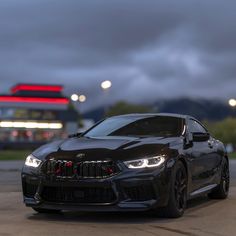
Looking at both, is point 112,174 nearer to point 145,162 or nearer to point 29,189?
point 145,162

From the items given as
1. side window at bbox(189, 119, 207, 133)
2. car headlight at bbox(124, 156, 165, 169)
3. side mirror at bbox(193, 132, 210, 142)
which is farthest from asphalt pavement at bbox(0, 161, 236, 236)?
side window at bbox(189, 119, 207, 133)

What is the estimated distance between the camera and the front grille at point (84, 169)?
7.71 metres

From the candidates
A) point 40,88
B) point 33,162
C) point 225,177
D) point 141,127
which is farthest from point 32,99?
point 33,162

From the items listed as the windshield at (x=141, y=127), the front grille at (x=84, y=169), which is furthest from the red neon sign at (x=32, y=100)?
the front grille at (x=84, y=169)

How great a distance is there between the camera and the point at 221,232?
732cm

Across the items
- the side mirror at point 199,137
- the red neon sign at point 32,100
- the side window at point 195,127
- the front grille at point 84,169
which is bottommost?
the front grille at point 84,169

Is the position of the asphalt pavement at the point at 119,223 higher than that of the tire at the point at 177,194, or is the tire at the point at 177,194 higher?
the tire at the point at 177,194

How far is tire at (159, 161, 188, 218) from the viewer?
26.5 feet

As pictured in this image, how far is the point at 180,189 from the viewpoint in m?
8.41

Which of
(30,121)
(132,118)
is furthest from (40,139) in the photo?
(132,118)

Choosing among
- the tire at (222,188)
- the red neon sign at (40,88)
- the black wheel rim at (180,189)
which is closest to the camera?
the black wheel rim at (180,189)

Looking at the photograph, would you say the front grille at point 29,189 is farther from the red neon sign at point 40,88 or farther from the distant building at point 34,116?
the red neon sign at point 40,88

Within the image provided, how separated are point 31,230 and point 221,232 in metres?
2.23

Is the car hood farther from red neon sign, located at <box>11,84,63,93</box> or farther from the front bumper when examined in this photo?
red neon sign, located at <box>11,84,63,93</box>
